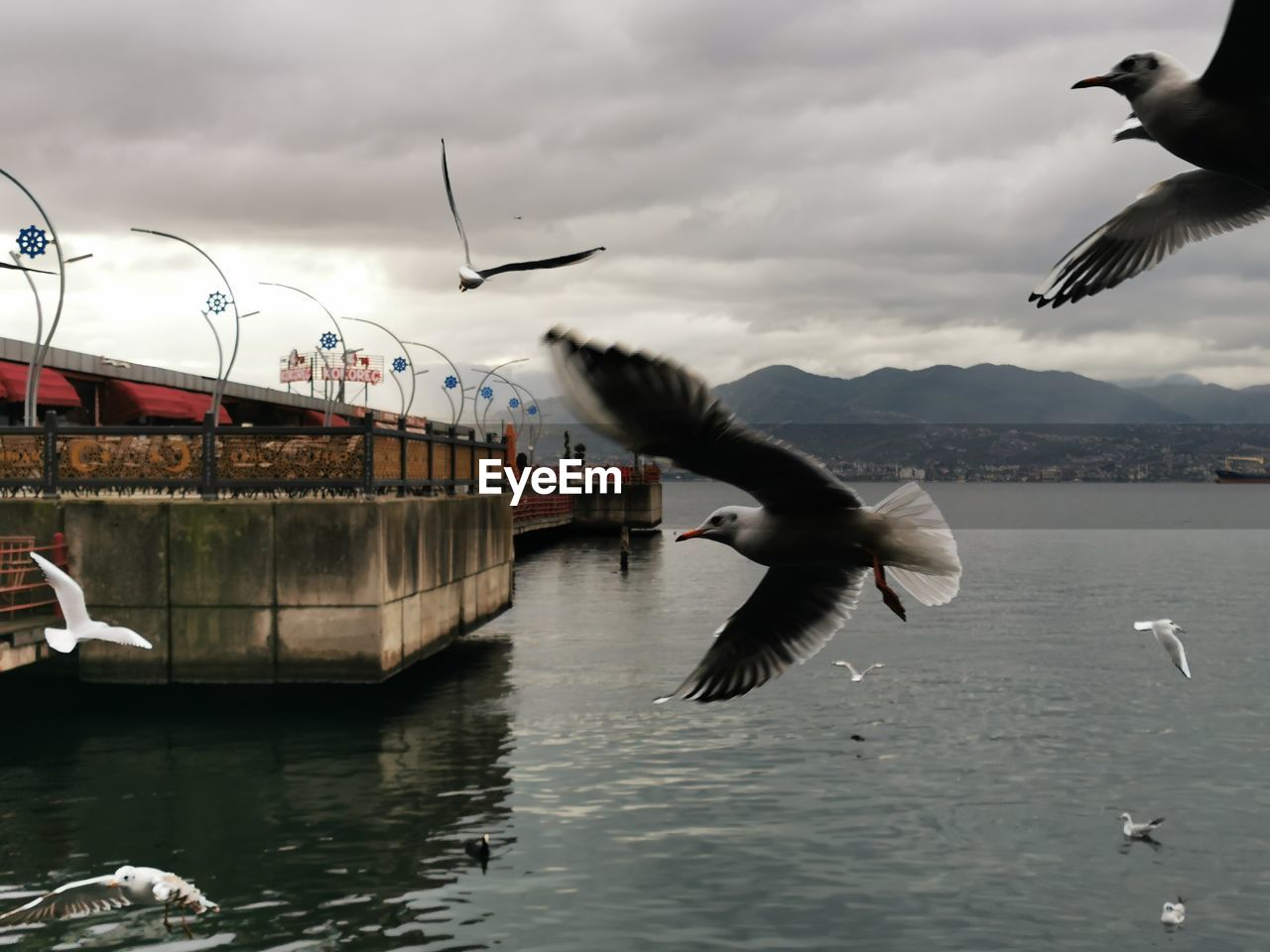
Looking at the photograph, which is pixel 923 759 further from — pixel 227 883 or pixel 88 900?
pixel 88 900

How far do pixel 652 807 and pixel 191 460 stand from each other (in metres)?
12.9

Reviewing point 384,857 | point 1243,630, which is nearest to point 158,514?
point 384,857

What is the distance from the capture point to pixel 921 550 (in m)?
4.16

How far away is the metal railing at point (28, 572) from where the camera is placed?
29.2m

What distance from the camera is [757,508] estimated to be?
15.0 ft

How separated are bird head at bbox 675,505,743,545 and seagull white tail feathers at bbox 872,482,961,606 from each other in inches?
18.2

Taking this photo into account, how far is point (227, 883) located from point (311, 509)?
10572mm

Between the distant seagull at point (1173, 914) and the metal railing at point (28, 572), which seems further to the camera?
the metal railing at point (28, 572)

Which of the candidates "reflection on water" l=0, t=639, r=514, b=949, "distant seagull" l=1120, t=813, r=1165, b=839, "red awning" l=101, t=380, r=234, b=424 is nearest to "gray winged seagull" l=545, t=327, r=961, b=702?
"reflection on water" l=0, t=639, r=514, b=949

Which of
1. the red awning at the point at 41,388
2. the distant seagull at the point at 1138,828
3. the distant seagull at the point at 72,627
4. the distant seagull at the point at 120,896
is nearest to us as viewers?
the distant seagull at the point at 72,627

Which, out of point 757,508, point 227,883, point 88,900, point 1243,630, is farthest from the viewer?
point 1243,630

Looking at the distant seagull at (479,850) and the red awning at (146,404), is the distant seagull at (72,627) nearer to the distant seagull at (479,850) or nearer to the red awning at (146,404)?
the distant seagull at (479,850)

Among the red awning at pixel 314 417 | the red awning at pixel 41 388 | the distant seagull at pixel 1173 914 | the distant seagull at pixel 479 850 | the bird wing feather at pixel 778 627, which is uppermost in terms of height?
the red awning at pixel 314 417

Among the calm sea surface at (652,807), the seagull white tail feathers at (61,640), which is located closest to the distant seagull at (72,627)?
the seagull white tail feathers at (61,640)
